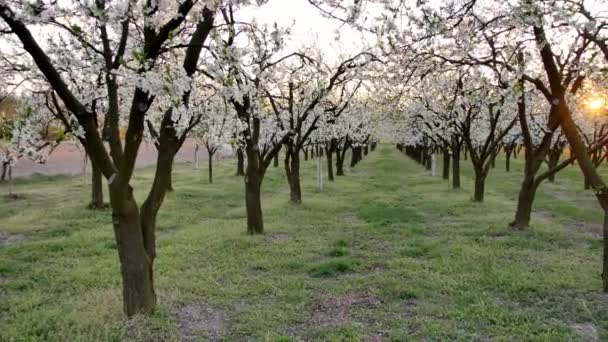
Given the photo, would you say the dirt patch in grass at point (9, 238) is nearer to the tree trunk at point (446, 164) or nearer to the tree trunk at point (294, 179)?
the tree trunk at point (294, 179)

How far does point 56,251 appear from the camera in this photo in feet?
44.9

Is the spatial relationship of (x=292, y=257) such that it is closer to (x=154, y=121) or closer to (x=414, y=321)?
(x=414, y=321)

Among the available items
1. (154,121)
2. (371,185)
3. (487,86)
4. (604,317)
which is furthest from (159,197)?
(371,185)

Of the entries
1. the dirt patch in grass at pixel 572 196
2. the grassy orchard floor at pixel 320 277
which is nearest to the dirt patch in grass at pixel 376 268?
the grassy orchard floor at pixel 320 277

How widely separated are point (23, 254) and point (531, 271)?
1188 cm

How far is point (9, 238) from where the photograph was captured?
15945mm

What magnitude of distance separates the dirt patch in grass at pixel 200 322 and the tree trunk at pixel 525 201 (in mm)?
10867

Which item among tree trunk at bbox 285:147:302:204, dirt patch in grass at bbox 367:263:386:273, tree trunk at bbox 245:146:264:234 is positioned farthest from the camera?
tree trunk at bbox 285:147:302:204

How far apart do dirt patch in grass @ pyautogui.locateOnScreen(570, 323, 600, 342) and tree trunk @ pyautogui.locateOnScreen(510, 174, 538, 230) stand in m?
8.46

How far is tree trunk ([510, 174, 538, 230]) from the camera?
1583 cm

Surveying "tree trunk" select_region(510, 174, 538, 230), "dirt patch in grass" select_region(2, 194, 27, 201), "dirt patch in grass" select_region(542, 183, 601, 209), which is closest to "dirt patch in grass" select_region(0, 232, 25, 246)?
"dirt patch in grass" select_region(2, 194, 27, 201)

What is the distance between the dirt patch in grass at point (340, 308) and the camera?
26.8 feet

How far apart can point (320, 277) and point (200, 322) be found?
334 cm

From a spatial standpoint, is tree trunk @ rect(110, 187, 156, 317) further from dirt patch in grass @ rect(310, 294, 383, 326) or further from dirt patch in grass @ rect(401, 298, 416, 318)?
dirt patch in grass @ rect(401, 298, 416, 318)
